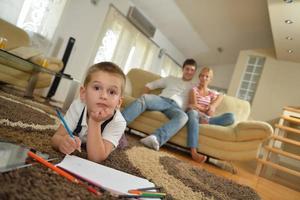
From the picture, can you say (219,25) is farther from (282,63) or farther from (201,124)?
(201,124)

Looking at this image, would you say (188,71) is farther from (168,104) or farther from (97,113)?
(97,113)

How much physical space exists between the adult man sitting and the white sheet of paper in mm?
1199

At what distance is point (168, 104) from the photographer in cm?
244

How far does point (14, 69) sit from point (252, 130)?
7.42ft

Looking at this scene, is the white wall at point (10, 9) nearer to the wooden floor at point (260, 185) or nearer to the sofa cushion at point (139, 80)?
the sofa cushion at point (139, 80)

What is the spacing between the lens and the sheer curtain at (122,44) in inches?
163

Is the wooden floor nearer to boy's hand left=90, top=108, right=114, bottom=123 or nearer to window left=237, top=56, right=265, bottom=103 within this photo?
boy's hand left=90, top=108, right=114, bottom=123

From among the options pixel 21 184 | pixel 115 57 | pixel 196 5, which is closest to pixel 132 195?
pixel 21 184

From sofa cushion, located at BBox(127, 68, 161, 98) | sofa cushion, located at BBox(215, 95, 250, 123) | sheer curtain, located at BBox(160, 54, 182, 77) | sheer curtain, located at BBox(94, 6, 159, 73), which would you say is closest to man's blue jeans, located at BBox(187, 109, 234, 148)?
sofa cushion, located at BBox(215, 95, 250, 123)

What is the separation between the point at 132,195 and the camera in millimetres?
575

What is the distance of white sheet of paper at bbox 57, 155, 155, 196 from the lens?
24.2 inches

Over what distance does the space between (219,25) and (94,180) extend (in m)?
4.67

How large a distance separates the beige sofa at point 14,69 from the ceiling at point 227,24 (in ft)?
6.80

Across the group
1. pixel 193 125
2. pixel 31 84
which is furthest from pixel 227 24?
pixel 31 84
